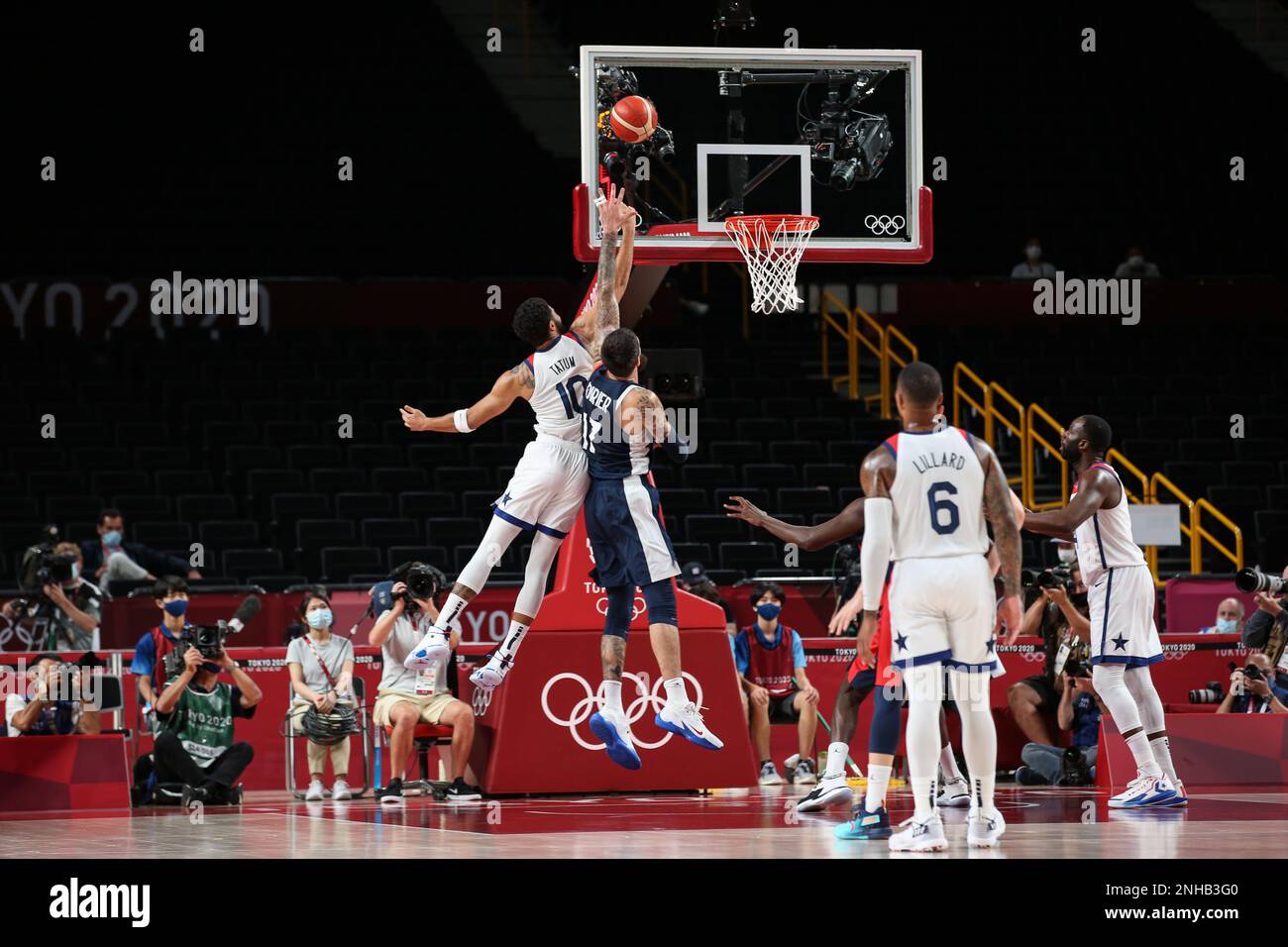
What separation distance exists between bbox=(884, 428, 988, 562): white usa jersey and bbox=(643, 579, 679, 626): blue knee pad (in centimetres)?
220

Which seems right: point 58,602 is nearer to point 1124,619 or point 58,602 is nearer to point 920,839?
Answer: point 1124,619

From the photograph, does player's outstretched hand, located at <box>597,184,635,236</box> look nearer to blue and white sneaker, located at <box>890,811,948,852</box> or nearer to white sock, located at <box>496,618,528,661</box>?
white sock, located at <box>496,618,528,661</box>

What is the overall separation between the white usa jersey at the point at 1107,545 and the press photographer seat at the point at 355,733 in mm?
5938

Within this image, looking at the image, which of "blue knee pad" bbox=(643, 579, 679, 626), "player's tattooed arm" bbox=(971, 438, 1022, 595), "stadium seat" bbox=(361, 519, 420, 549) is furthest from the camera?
"stadium seat" bbox=(361, 519, 420, 549)

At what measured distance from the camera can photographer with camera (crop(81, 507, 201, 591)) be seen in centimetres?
1794

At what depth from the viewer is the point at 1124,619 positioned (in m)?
10.9

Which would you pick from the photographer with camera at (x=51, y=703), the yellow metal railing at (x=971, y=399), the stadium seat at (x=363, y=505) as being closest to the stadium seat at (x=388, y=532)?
the stadium seat at (x=363, y=505)

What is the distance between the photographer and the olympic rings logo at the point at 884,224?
39.8 ft

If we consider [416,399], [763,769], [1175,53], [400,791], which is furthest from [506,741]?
[1175,53]

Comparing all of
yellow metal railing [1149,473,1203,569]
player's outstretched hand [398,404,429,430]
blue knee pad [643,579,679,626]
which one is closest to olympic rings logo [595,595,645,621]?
blue knee pad [643,579,679,626]

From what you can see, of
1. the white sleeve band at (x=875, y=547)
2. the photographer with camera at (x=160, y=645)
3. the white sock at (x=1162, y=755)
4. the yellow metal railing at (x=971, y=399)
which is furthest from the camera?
the yellow metal railing at (x=971, y=399)

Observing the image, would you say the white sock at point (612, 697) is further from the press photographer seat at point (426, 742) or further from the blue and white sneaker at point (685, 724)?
the press photographer seat at point (426, 742)
